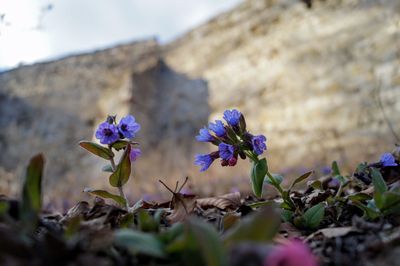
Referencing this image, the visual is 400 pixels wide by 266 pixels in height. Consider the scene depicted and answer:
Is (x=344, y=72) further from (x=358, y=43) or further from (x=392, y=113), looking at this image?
(x=392, y=113)

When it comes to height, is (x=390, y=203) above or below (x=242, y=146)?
below

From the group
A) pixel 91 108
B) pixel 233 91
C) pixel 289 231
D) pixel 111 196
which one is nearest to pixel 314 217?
pixel 289 231

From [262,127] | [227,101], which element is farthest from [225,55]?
[262,127]

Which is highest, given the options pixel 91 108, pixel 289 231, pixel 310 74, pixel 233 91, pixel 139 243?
pixel 91 108

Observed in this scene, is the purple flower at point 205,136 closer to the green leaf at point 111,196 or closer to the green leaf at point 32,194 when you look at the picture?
the green leaf at point 111,196

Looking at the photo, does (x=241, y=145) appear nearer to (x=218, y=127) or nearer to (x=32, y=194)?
(x=218, y=127)

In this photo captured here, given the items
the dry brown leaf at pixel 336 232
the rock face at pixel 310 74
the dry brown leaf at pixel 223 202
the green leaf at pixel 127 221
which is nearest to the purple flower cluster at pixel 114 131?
the green leaf at pixel 127 221
